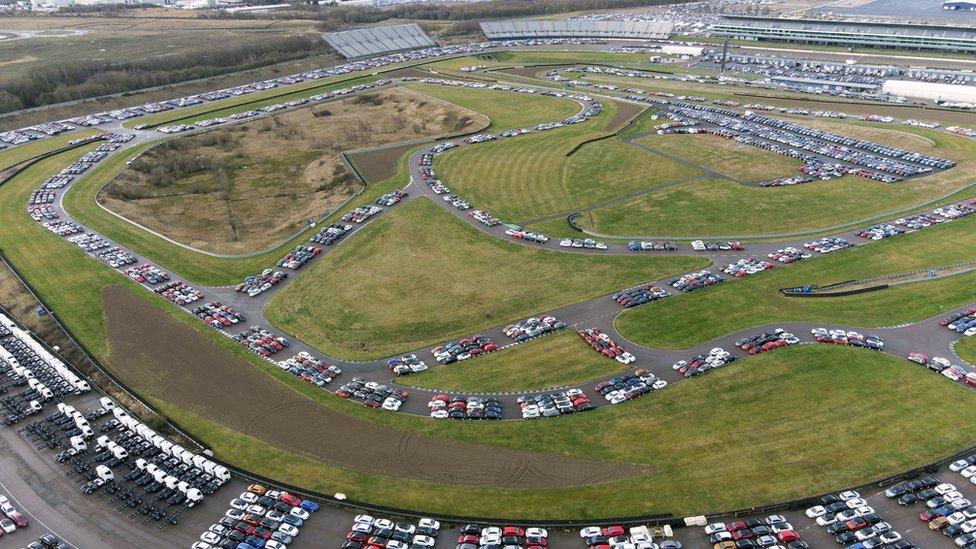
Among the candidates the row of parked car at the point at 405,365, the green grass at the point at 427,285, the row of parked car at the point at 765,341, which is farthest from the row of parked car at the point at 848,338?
the row of parked car at the point at 405,365

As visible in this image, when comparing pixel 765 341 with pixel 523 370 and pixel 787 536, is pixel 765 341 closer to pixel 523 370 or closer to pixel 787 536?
pixel 787 536

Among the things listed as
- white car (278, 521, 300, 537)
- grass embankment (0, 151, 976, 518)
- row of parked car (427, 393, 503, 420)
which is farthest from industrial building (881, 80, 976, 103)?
white car (278, 521, 300, 537)

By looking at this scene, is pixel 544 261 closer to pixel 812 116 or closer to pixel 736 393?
pixel 736 393

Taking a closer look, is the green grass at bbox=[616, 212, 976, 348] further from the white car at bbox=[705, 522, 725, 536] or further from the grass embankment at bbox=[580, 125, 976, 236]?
the white car at bbox=[705, 522, 725, 536]

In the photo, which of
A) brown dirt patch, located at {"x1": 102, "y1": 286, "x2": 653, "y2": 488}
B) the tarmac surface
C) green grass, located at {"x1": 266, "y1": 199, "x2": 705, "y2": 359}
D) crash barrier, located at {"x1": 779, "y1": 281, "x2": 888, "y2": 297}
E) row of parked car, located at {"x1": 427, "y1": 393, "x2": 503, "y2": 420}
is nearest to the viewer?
the tarmac surface

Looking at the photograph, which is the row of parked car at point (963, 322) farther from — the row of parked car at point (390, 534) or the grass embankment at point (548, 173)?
the row of parked car at point (390, 534)
